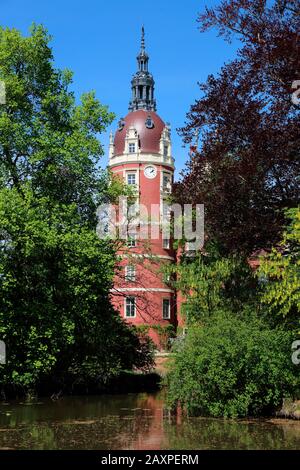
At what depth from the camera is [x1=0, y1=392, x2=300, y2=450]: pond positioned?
1230 centimetres

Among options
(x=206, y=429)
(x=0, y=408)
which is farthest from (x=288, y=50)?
(x=0, y=408)

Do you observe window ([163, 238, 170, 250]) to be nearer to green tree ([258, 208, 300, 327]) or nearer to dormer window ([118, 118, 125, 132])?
dormer window ([118, 118, 125, 132])

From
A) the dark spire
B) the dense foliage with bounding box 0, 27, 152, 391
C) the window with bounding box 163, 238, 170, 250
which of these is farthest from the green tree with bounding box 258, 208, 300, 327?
the dark spire

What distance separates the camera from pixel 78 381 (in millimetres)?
25000

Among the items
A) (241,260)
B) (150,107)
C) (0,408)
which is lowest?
(0,408)

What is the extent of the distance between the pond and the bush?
535 mm

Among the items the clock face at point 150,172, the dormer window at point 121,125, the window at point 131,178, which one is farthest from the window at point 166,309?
the dormer window at point 121,125

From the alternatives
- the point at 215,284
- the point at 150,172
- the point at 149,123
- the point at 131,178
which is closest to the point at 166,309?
the point at 131,178

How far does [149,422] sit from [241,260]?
9.23 meters

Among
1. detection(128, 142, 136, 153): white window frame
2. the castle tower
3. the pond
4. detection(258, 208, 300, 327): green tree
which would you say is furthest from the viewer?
detection(128, 142, 136, 153): white window frame

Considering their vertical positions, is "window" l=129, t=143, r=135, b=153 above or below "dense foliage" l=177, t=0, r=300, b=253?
above

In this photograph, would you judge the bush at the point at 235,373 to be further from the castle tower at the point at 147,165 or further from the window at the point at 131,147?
the window at the point at 131,147

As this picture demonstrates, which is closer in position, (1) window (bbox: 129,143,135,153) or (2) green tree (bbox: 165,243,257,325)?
(2) green tree (bbox: 165,243,257,325)
